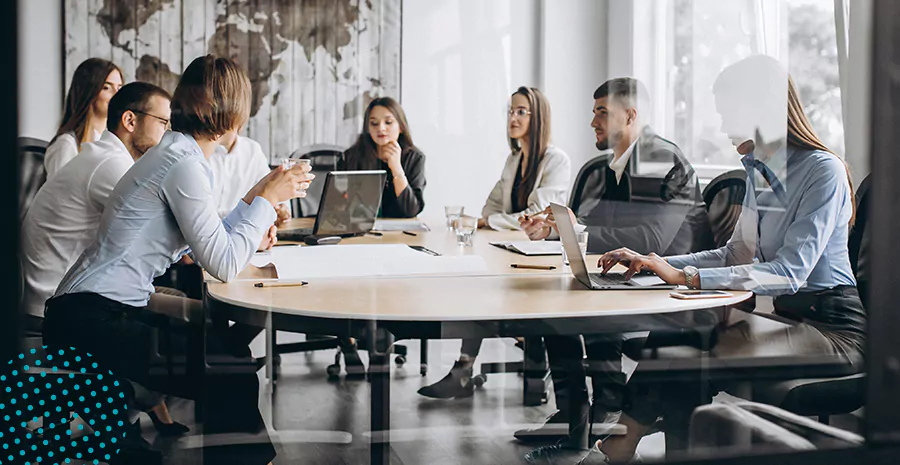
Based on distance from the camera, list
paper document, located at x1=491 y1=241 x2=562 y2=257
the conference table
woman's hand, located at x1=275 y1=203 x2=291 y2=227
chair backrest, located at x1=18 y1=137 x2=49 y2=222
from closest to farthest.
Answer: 1. chair backrest, located at x1=18 y1=137 x2=49 y2=222
2. the conference table
3. woman's hand, located at x1=275 y1=203 x2=291 y2=227
4. paper document, located at x1=491 y1=241 x2=562 y2=257

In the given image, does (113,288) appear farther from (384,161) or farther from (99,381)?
(384,161)

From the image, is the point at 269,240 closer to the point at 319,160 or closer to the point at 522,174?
the point at 319,160

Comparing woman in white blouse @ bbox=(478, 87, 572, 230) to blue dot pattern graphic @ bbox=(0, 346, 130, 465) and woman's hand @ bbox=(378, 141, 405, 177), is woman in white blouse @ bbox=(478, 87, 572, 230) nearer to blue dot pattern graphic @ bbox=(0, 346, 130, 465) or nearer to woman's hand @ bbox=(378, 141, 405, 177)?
woman's hand @ bbox=(378, 141, 405, 177)

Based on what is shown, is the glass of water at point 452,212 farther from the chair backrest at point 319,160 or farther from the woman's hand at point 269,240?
the woman's hand at point 269,240

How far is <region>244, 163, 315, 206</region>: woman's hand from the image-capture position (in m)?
1.96

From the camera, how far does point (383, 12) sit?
76.8 inches

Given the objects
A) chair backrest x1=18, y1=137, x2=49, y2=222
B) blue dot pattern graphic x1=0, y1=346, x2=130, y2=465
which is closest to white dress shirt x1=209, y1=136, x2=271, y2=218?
chair backrest x1=18, y1=137, x2=49, y2=222

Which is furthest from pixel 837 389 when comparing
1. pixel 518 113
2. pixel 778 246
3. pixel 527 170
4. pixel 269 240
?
pixel 269 240

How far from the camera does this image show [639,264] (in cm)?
213

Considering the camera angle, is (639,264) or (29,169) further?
(639,264)

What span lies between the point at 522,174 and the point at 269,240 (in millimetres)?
646

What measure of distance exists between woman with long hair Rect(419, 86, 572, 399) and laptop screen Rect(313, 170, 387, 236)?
279 mm

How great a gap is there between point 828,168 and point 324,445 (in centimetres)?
147

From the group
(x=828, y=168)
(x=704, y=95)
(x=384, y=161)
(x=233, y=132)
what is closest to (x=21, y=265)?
(x=233, y=132)
